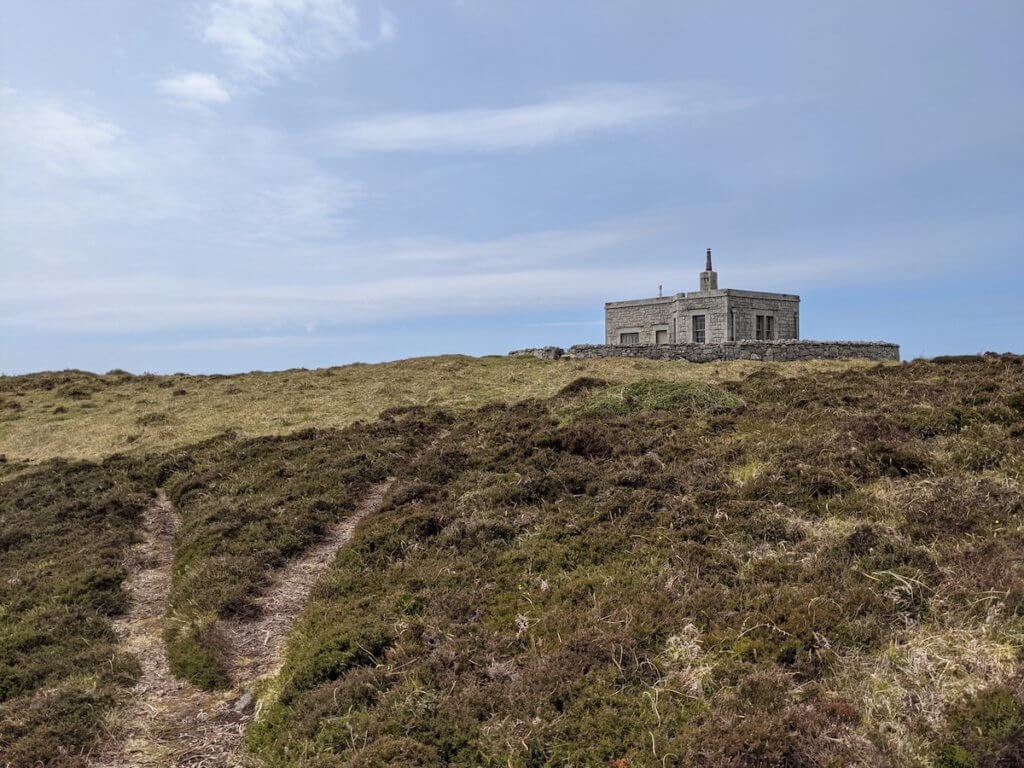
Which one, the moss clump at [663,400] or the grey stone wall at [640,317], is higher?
the grey stone wall at [640,317]

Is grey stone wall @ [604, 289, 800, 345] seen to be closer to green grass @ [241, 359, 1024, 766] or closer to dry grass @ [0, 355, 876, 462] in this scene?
dry grass @ [0, 355, 876, 462]

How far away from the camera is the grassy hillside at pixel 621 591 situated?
6297mm

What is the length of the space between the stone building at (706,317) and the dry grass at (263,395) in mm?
→ 16681

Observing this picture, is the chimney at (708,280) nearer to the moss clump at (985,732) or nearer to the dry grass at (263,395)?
the dry grass at (263,395)

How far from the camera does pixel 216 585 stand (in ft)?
38.3

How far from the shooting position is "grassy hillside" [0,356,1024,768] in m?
6.30

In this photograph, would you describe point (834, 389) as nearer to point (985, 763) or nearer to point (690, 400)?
point (690, 400)

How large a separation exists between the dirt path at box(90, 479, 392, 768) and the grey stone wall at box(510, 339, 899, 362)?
27826 mm

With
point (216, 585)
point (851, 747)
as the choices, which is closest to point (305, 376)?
point (216, 585)

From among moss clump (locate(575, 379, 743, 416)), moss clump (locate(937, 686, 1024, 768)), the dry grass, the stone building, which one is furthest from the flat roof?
moss clump (locate(937, 686, 1024, 768))

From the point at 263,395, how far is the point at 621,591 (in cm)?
2557

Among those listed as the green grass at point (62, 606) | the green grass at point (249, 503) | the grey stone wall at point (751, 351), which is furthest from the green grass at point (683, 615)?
the grey stone wall at point (751, 351)

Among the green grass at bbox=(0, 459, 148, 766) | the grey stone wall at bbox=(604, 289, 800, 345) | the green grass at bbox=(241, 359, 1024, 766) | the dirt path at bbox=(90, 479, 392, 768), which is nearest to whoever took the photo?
the green grass at bbox=(241, 359, 1024, 766)

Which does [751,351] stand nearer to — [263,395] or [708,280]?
[708,280]
